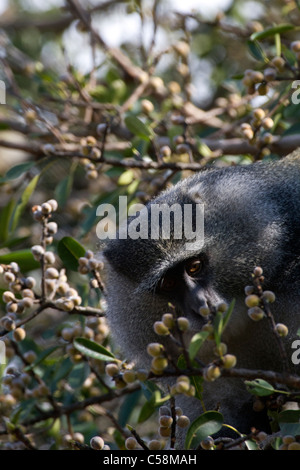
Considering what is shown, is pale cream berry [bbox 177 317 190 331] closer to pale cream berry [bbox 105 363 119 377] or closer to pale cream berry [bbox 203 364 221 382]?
pale cream berry [bbox 203 364 221 382]

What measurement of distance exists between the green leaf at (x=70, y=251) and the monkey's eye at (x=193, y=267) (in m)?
0.52

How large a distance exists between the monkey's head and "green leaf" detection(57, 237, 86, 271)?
13 centimetres

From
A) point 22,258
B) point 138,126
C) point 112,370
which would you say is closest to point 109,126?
point 138,126

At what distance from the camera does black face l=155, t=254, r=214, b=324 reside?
265 cm

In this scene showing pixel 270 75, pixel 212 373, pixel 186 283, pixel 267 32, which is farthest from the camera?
pixel 267 32

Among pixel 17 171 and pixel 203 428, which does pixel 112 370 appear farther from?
pixel 17 171

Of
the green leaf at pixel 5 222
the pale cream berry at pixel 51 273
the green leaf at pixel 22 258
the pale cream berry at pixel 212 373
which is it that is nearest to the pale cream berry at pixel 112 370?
the pale cream berry at pixel 212 373

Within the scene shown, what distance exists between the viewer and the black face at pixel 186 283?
2648 mm

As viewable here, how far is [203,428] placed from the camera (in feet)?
7.02

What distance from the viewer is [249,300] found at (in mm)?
1993

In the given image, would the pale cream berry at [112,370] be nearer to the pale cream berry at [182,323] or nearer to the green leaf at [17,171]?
the pale cream berry at [182,323]

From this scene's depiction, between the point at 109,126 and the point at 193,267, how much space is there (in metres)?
0.97

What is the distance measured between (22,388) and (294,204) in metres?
1.47

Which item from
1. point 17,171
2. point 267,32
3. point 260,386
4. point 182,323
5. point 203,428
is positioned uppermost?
point 267,32
